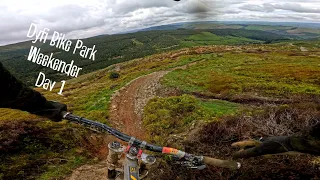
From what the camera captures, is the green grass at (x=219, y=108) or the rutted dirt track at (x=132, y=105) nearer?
the green grass at (x=219, y=108)

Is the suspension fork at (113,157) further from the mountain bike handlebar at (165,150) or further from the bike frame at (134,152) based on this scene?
the mountain bike handlebar at (165,150)

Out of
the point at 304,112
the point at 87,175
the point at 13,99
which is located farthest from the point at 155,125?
the point at 13,99

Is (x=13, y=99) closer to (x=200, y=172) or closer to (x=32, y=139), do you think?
(x=200, y=172)

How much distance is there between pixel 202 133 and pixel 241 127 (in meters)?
1.98

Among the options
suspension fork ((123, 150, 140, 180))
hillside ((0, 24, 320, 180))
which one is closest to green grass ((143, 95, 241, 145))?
hillside ((0, 24, 320, 180))

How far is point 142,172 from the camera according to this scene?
898 centimetres

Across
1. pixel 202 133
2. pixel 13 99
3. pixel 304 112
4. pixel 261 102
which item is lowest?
pixel 261 102

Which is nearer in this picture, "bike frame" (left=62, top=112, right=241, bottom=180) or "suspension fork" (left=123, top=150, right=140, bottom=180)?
"bike frame" (left=62, top=112, right=241, bottom=180)

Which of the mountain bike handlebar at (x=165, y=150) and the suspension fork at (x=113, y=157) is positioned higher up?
the mountain bike handlebar at (x=165, y=150)

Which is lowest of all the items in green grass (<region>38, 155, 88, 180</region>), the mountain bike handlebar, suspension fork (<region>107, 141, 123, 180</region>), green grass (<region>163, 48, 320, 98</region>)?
green grass (<region>163, 48, 320, 98</region>)

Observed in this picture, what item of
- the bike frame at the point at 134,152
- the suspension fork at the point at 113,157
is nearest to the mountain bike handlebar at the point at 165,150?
the bike frame at the point at 134,152

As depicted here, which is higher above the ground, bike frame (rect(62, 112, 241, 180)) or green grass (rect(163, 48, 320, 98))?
bike frame (rect(62, 112, 241, 180))

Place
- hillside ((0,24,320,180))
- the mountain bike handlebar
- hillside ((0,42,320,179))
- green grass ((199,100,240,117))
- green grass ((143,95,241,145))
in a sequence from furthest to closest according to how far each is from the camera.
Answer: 1. green grass ((199,100,240,117))
2. green grass ((143,95,241,145))
3. hillside ((0,42,320,179))
4. hillside ((0,24,320,180))
5. the mountain bike handlebar

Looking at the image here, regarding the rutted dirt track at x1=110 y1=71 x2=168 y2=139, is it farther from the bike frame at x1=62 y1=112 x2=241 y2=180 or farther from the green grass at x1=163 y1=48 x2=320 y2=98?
the bike frame at x1=62 y1=112 x2=241 y2=180
